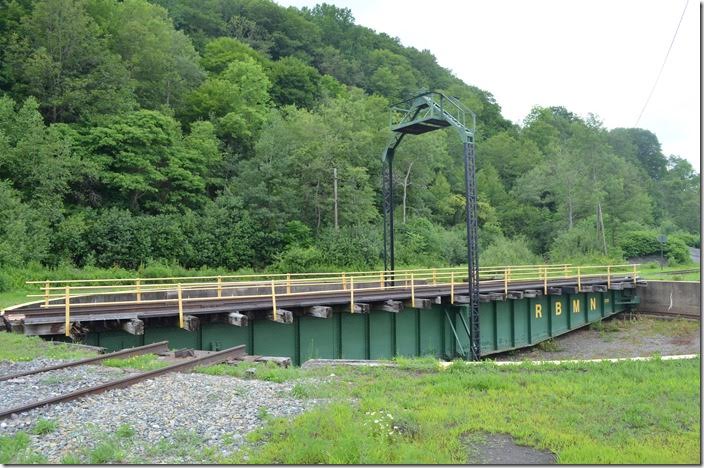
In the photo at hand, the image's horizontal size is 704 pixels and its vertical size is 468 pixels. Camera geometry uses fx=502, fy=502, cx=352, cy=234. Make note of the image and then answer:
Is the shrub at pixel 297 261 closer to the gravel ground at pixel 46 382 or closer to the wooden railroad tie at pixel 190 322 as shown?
the wooden railroad tie at pixel 190 322

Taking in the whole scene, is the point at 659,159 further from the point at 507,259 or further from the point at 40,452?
the point at 40,452

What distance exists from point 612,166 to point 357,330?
5380 cm

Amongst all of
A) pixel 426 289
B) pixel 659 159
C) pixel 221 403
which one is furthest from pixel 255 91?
pixel 659 159

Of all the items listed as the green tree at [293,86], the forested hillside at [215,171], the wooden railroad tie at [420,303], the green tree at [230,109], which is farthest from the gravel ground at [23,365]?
the green tree at [293,86]

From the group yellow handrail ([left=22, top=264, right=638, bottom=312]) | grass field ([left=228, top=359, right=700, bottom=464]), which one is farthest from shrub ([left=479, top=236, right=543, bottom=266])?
grass field ([left=228, top=359, right=700, bottom=464])

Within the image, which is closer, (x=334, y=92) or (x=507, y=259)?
(x=507, y=259)

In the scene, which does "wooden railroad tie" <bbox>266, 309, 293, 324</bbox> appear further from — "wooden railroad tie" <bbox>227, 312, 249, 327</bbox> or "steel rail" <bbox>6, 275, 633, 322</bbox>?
"wooden railroad tie" <bbox>227, 312, 249, 327</bbox>

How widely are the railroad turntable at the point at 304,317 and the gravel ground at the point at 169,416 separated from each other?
549 centimetres

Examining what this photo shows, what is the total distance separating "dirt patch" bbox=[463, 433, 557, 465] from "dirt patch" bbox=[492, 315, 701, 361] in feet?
54.4

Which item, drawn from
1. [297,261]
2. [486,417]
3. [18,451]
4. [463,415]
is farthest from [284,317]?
[297,261]

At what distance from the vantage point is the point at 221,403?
770 centimetres

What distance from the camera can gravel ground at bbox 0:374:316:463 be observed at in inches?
238

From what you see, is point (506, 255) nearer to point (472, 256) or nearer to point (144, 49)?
point (472, 256)

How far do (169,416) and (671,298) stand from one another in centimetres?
3346
